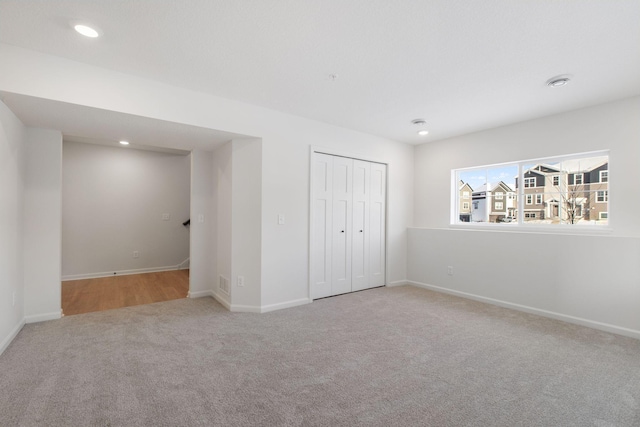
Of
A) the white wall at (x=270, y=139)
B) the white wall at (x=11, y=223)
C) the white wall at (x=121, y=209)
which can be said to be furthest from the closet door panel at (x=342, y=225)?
the white wall at (x=121, y=209)

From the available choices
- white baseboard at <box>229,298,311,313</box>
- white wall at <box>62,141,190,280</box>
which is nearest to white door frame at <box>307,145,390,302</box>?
white baseboard at <box>229,298,311,313</box>

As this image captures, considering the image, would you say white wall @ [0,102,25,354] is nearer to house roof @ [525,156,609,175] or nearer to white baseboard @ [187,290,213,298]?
white baseboard @ [187,290,213,298]

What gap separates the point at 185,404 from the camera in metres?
1.83

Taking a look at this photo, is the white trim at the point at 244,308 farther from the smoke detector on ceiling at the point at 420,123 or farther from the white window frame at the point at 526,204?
the white window frame at the point at 526,204

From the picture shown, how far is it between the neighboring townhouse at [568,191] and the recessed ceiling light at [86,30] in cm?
485

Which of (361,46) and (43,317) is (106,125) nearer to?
(43,317)

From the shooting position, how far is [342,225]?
431cm

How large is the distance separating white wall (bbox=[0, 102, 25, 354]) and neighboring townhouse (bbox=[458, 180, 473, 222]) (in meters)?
5.46

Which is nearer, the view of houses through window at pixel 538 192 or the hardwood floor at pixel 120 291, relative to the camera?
the view of houses through window at pixel 538 192

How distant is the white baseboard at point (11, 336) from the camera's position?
8.04 ft

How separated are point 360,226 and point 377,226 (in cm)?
39

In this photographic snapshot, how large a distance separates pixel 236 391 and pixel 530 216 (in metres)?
4.12

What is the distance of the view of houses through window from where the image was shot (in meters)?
3.42

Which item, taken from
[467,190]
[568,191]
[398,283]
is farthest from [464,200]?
[398,283]
